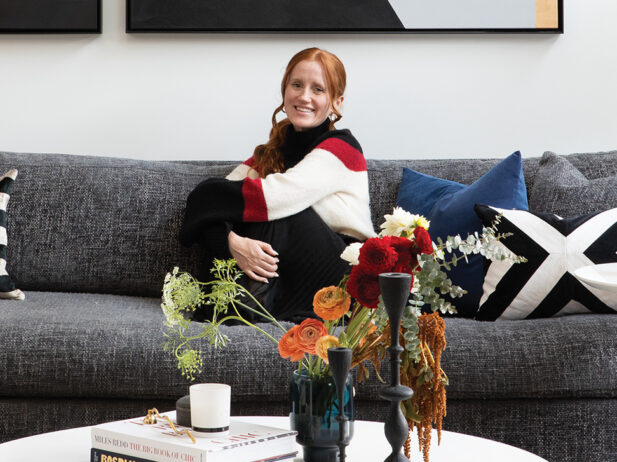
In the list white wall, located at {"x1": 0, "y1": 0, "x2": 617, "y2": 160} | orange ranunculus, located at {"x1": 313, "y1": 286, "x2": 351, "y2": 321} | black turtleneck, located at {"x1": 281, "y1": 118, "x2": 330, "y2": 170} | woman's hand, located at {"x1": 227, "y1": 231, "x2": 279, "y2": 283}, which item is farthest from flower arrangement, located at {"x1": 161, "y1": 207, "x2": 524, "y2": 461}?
white wall, located at {"x1": 0, "y1": 0, "x2": 617, "y2": 160}

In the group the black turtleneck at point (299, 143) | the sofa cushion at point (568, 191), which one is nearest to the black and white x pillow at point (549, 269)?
the sofa cushion at point (568, 191)

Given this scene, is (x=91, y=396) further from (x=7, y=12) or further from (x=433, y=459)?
(x=7, y=12)

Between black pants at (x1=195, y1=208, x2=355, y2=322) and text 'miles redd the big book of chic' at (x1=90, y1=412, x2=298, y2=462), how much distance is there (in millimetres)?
1028

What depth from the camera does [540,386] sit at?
1.62 m

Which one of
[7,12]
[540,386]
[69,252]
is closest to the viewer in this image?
[540,386]

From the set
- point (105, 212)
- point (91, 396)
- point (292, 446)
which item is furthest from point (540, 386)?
point (105, 212)

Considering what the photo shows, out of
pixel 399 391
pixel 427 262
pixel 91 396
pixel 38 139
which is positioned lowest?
pixel 91 396

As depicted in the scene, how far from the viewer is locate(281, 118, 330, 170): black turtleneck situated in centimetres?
232

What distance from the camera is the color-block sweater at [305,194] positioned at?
211cm

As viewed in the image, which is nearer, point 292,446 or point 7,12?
point 292,446

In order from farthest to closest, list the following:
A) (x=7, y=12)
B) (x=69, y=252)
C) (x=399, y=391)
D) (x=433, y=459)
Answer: (x=7, y=12) < (x=69, y=252) < (x=433, y=459) < (x=399, y=391)

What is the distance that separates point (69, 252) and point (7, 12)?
0.99m

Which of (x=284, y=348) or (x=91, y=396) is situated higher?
(x=284, y=348)

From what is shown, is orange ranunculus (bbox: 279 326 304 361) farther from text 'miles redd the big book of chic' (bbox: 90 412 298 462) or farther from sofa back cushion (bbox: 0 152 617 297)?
sofa back cushion (bbox: 0 152 617 297)
